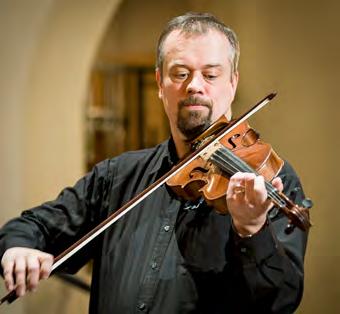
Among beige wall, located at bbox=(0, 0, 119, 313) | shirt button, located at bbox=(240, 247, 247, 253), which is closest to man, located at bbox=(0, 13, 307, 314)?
shirt button, located at bbox=(240, 247, 247, 253)

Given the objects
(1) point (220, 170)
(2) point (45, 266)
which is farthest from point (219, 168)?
(2) point (45, 266)

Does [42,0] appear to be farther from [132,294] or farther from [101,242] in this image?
[132,294]

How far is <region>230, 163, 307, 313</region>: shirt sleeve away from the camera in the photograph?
3.84 ft

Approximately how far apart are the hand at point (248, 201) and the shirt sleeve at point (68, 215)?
0.47 m

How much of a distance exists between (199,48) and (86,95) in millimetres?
1764

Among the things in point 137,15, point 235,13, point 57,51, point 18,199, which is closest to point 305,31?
point 235,13

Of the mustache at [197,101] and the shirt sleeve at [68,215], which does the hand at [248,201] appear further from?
the shirt sleeve at [68,215]

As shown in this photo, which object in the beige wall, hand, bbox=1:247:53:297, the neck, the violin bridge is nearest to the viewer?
hand, bbox=1:247:53:297

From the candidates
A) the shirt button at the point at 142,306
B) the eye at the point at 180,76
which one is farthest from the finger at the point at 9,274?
the eye at the point at 180,76

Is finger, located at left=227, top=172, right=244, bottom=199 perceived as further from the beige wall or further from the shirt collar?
Result: the beige wall

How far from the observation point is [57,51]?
8.56 ft

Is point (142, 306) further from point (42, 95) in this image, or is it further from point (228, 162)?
point (42, 95)

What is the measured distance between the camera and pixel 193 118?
1.38 metres

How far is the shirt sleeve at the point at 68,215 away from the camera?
1.52 m
